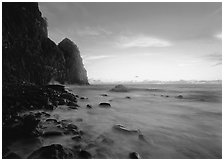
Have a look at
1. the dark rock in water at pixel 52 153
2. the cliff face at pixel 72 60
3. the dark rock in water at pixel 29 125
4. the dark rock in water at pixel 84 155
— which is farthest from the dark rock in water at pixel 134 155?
the cliff face at pixel 72 60

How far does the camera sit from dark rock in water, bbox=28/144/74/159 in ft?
12.1

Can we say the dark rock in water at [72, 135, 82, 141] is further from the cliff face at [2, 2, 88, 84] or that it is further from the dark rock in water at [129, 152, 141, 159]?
the cliff face at [2, 2, 88, 84]

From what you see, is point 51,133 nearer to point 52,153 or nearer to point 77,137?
point 77,137

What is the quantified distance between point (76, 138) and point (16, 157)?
1.62 metres

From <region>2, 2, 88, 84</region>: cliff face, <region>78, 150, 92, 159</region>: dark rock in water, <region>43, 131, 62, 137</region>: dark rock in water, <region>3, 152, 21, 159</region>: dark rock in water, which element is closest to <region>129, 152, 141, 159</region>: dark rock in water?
<region>78, 150, 92, 159</region>: dark rock in water

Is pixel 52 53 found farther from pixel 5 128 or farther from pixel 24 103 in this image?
pixel 5 128

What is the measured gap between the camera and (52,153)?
3.71 metres

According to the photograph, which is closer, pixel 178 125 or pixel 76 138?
pixel 76 138

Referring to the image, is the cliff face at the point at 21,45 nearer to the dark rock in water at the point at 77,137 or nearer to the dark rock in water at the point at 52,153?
the dark rock in water at the point at 77,137

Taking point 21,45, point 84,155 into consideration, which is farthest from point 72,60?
point 84,155

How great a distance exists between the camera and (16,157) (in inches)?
145

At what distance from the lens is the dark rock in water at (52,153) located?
12.1 ft

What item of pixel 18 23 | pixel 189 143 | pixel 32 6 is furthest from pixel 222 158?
pixel 32 6

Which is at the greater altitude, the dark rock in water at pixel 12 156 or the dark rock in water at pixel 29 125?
the dark rock in water at pixel 29 125
